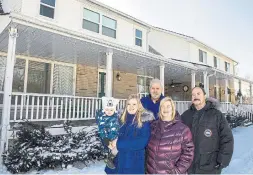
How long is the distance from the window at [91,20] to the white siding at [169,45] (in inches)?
286

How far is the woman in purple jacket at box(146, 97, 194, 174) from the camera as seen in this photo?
2439mm

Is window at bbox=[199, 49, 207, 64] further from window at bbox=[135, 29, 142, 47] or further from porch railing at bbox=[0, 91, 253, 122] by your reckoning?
porch railing at bbox=[0, 91, 253, 122]

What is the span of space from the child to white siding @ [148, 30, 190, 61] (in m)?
14.7

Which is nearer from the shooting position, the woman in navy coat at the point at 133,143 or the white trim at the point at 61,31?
the woman in navy coat at the point at 133,143

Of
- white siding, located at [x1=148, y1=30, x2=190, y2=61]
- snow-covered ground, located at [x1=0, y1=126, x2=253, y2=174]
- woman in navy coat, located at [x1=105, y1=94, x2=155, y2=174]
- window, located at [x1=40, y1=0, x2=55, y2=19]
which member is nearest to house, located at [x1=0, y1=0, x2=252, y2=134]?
window, located at [x1=40, y1=0, x2=55, y2=19]

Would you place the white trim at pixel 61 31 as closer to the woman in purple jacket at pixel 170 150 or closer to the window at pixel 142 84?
the woman in purple jacket at pixel 170 150

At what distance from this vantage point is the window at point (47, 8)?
382 inches

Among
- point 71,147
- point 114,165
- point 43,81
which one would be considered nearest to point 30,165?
point 71,147

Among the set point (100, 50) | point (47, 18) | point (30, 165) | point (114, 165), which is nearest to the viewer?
point (114, 165)

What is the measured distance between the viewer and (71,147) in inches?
229

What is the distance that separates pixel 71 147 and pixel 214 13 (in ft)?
29.0

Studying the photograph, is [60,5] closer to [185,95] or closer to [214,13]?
[214,13]

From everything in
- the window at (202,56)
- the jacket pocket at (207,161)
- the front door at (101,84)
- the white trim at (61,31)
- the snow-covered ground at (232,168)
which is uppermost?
the window at (202,56)

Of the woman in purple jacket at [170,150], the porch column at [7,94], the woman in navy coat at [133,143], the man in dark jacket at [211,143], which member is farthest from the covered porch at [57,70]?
the man in dark jacket at [211,143]
